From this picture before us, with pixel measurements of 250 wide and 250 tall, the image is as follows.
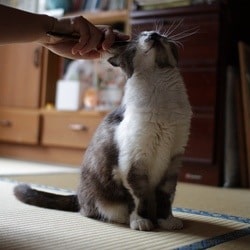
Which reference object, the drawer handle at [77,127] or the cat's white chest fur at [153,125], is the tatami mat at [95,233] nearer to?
the cat's white chest fur at [153,125]

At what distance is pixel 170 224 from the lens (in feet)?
4.36

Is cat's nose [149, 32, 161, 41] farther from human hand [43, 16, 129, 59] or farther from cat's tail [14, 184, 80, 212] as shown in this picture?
cat's tail [14, 184, 80, 212]

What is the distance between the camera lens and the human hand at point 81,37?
1.34 m

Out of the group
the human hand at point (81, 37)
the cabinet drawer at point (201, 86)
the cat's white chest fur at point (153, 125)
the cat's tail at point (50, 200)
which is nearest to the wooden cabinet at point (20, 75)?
the cabinet drawer at point (201, 86)

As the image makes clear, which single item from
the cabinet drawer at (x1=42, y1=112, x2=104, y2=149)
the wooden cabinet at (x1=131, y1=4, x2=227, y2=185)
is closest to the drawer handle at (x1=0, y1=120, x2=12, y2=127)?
the cabinet drawer at (x1=42, y1=112, x2=104, y2=149)

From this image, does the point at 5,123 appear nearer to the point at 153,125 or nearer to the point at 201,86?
the point at 201,86

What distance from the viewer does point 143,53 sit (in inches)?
52.6

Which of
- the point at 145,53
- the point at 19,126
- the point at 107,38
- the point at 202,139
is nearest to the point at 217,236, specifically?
the point at 145,53

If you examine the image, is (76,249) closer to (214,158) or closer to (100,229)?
(100,229)

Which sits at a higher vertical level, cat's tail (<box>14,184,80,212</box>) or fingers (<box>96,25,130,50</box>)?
fingers (<box>96,25,130,50</box>)

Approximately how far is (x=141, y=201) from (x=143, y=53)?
1.45ft

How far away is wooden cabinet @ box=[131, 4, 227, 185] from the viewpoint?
264 cm

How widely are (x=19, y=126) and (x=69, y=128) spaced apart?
56 cm

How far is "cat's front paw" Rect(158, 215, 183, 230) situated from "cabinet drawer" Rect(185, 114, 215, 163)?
4.25ft
